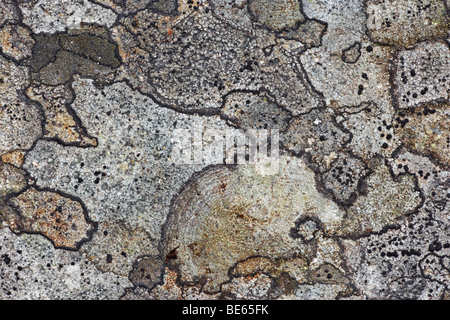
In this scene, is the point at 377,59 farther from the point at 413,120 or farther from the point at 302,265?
the point at 302,265

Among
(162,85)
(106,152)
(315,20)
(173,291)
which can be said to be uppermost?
(315,20)

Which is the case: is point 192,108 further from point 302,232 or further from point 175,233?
point 302,232

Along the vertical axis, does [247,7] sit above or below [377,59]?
above

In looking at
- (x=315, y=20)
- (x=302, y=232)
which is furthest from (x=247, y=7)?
(x=302, y=232)

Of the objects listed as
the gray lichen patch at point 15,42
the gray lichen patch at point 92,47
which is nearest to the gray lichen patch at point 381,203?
the gray lichen patch at point 92,47

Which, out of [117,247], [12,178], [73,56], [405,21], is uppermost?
[405,21]

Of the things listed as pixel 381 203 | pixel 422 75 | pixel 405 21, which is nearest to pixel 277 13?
pixel 405 21

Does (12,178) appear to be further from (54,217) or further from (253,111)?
(253,111)

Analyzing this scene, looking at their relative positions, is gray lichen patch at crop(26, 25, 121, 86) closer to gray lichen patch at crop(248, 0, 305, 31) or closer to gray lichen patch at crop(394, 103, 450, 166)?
gray lichen patch at crop(248, 0, 305, 31)

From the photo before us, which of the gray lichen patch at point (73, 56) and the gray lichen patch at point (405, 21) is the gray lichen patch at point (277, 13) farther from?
the gray lichen patch at point (73, 56)
